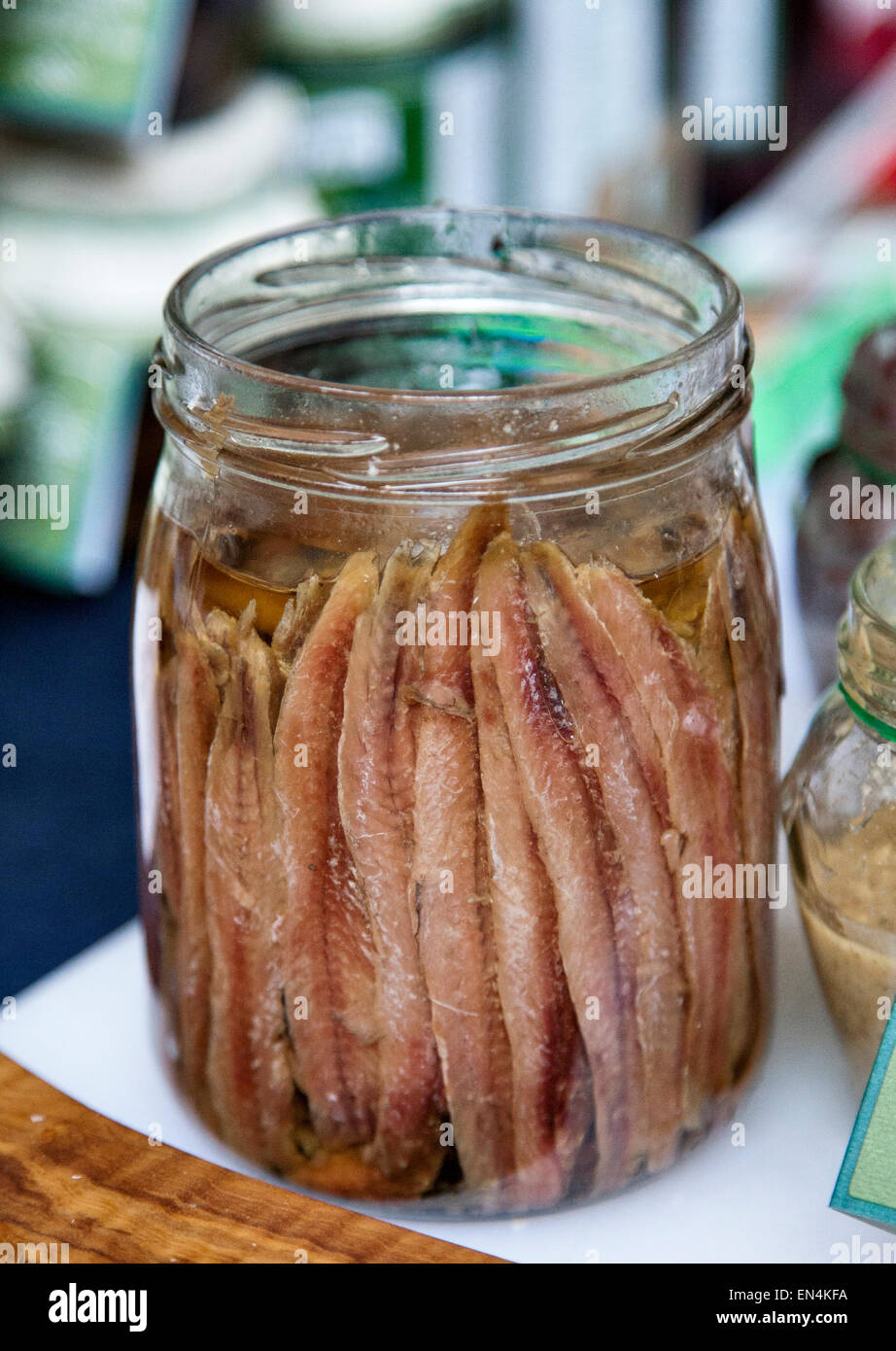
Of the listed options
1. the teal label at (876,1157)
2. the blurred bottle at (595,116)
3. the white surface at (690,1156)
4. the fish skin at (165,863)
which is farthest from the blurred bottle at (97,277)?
the teal label at (876,1157)

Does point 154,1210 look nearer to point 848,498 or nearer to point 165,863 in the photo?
point 165,863

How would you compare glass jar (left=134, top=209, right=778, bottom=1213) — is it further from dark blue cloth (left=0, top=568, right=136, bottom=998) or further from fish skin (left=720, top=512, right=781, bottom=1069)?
dark blue cloth (left=0, top=568, right=136, bottom=998)

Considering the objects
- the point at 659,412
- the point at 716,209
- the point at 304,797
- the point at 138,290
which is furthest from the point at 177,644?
the point at 716,209

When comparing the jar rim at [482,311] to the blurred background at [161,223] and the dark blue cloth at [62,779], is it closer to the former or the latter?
the blurred background at [161,223]

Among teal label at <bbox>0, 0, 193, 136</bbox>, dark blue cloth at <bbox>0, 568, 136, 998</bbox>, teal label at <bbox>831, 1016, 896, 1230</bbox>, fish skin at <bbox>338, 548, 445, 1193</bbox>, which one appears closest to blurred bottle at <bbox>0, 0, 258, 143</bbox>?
teal label at <bbox>0, 0, 193, 136</bbox>

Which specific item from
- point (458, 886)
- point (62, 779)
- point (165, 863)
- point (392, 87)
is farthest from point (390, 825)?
point (392, 87)
